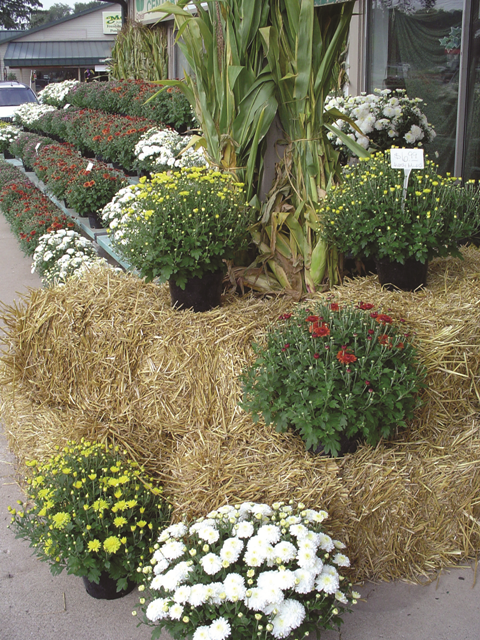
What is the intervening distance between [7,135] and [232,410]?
44.8 ft

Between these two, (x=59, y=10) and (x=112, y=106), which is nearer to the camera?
(x=112, y=106)

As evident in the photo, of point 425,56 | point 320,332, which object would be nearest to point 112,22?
point 425,56

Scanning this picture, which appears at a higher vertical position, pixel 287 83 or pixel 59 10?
pixel 59 10

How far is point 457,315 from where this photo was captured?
8.70 ft

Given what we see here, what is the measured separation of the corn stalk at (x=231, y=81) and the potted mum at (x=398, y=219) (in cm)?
55

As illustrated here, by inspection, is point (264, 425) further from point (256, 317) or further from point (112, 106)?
point (112, 106)

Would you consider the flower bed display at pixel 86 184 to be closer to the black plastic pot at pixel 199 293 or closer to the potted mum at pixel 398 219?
the black plastic pot at pixel 199 293

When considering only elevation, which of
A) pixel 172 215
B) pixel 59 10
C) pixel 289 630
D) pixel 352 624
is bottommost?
pixel 352 624

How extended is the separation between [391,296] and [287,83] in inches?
48.6

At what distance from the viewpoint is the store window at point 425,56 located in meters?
5.41

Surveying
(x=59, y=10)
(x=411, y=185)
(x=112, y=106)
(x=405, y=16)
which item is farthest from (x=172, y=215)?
(x=59, y=10)

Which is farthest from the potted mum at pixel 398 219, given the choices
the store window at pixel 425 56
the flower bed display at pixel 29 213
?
the flower bed display at pixel 29 213

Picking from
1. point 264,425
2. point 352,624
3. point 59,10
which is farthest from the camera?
point 59,10

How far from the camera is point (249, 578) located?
187 cm
